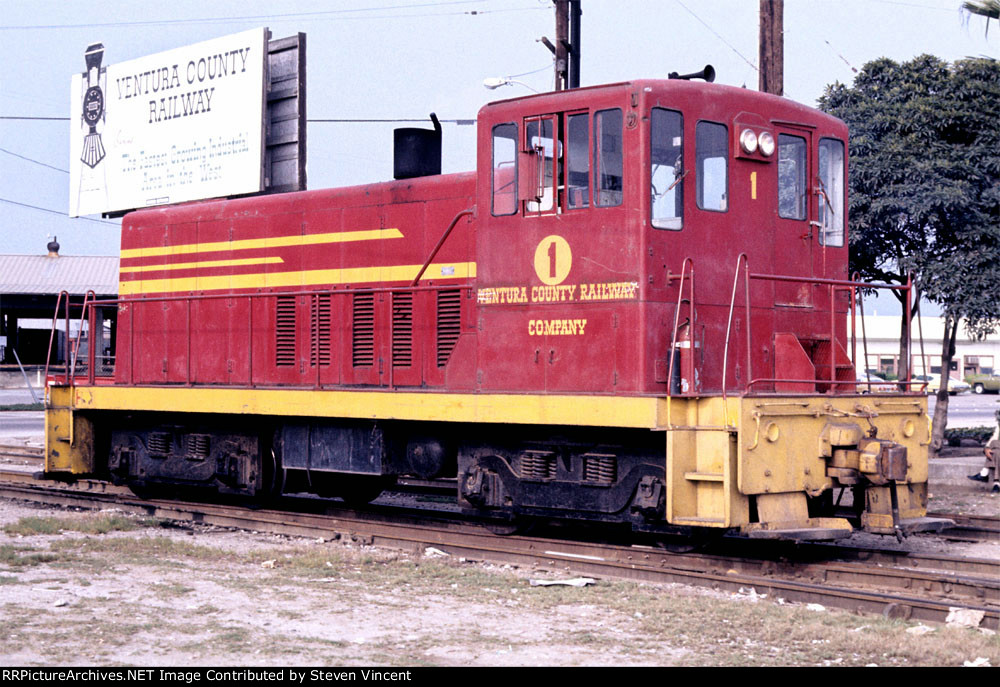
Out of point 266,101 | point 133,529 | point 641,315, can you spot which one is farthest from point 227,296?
point 266,101

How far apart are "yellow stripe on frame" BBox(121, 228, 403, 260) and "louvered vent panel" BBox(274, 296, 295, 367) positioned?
637 mm

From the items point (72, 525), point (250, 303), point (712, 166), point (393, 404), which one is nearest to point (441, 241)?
point (393, 404)

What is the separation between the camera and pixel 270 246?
12656mm

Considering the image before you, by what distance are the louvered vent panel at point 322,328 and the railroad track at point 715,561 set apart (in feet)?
5.38

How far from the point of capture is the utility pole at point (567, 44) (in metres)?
20.6

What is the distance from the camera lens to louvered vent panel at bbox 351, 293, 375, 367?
1152cm

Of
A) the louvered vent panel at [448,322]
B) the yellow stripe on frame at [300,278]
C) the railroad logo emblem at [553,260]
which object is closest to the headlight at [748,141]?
the railroad logo emblem at [553,260]

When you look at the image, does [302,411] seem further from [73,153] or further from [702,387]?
[73,153]

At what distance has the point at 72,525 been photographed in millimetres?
11516

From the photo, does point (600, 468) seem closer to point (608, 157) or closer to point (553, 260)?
point (553, 260)

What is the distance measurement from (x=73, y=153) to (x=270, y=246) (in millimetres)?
21550

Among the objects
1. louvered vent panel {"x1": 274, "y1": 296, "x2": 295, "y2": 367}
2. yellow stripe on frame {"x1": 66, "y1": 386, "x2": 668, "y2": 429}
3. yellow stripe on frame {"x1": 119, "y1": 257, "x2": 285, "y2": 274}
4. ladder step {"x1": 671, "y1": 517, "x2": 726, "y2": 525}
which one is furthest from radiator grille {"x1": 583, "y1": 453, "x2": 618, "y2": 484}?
yellow stripe on frame {"x1": 119, "y1": 257, "x2": 285, "y2": 274}

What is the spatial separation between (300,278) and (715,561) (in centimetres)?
550

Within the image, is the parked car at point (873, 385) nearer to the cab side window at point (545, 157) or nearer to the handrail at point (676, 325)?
the handrail at point (676, 325)
